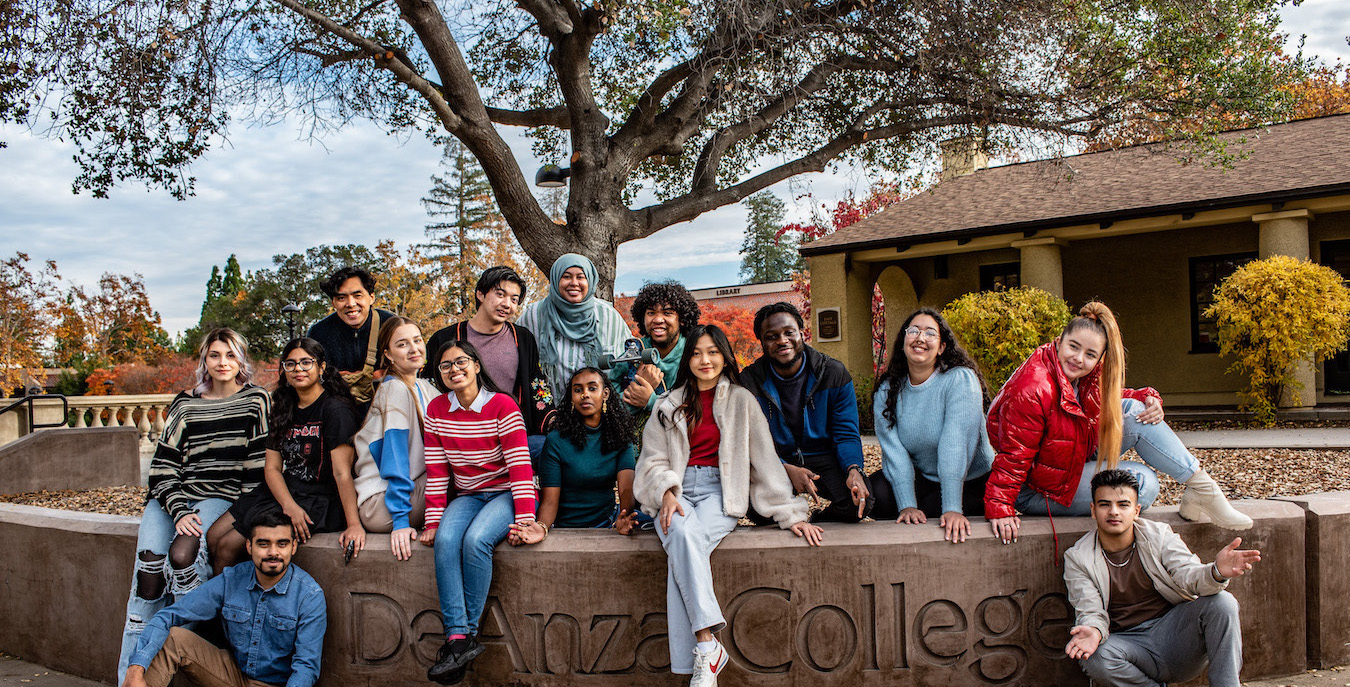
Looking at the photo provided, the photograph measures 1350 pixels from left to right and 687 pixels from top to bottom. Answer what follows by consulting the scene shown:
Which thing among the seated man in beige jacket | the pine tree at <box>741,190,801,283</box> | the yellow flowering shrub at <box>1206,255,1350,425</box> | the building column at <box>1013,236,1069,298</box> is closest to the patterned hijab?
the seated man in beige jacket

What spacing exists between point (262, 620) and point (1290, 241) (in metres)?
13.7

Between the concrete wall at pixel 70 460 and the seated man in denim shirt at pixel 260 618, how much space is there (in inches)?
307

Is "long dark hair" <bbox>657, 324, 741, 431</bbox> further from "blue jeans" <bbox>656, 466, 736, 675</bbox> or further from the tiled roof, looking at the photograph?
the tiled roof

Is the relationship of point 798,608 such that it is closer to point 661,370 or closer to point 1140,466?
point 661,370

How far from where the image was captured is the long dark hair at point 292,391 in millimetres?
3844

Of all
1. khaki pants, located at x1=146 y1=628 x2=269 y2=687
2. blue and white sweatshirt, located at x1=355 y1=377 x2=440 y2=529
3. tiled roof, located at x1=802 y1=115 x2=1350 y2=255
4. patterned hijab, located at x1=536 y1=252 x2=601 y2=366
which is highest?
tiled roof, located at x1=802 y1=115 x2=1350 y2=255

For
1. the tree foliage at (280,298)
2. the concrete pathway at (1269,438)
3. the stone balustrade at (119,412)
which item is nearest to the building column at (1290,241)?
the concrete pathway at (1269,438)

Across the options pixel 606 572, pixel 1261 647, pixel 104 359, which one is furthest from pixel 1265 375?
pixel 104 359

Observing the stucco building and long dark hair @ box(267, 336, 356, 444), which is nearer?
long dark hair @ box(267, 336, 356, 444)

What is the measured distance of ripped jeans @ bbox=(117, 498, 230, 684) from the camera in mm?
3682

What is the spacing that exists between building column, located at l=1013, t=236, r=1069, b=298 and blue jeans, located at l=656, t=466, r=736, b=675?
11.6 m

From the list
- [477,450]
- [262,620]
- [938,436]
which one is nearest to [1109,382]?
[938,436]

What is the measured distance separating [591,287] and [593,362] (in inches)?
16.4

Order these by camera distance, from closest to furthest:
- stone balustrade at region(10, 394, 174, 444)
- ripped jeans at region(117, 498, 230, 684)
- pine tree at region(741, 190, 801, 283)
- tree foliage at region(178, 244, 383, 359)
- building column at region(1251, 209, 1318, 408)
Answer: ripped jeans at region(117, 498, 230, 684) < building column at region(1251, 209, 1318, 408) < stone balustrade at region(10, 394, 174, 444) < tree foliage at region(178, 244, 383, 359) < pine tree at region(741, 190, 801, 283)
